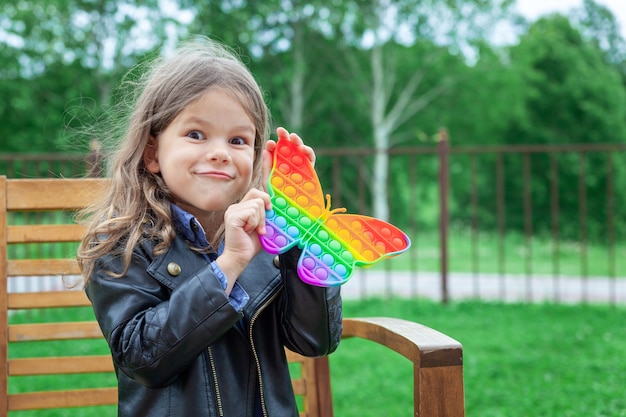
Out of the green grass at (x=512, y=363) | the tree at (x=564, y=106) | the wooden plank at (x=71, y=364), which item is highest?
the tree at (x=564, y=106)

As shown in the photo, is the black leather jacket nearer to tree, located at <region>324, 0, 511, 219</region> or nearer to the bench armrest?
the bench armrest

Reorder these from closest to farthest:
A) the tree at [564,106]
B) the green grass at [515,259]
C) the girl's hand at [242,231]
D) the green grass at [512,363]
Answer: the girl's hand at [242,231] → the green grass at [512,363] → the green grass at [515,259] → the tree at [564,106]

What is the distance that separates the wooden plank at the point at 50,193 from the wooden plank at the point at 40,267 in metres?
0.14

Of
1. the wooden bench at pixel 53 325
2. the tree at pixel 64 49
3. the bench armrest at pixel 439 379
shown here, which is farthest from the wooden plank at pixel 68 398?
Result: the tree at pixel 64 49

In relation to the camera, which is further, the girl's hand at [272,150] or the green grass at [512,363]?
the green grass at [512,363]

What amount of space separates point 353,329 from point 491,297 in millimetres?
5220

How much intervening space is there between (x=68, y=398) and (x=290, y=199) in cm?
82

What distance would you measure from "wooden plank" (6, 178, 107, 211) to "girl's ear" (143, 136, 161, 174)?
0.81ft

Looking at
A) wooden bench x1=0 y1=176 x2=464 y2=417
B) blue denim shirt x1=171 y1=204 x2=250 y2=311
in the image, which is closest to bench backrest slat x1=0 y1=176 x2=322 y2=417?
wooden bench x1=0 y1=176 x2=464 y2=417

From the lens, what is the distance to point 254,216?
116 centimetres

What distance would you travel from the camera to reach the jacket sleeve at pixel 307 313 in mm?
1281

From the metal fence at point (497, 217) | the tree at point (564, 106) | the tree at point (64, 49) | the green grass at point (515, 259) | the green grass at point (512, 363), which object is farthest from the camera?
the tree at point (564, 106)

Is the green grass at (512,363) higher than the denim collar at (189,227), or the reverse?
the denim collar at (189,227)

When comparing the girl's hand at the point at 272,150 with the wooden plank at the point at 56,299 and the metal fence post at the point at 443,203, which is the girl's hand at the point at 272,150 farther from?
the metal fence post at the point at 443,203
